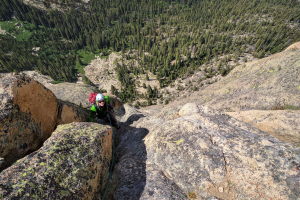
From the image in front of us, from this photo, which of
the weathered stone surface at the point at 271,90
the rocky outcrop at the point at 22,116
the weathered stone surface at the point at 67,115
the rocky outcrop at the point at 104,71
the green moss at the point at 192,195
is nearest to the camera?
the green moss at the point at 192,195

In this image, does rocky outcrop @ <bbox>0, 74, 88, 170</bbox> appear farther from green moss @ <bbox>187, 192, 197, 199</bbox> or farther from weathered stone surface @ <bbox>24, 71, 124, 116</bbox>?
weathered stone surface @ <bbox>24, 71, 124, 116</bbox>

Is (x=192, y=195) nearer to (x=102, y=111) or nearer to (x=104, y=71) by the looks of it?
(x=102, y=111)

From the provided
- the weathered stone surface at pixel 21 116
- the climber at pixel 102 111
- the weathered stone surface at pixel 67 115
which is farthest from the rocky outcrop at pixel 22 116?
the climber at pixel 102 111

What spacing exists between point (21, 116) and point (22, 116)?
2.5 inches

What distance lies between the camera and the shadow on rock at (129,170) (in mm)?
8264

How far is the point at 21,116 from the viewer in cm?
875

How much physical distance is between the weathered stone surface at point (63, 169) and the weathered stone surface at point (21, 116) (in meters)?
1.73

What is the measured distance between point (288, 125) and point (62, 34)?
679 ft

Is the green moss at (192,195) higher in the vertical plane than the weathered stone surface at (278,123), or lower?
lower

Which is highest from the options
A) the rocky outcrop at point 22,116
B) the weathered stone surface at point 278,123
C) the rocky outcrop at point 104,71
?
the rocky outcrop at point 22,116

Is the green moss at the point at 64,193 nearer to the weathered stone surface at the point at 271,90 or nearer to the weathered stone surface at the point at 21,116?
the weathered stone surface at the point at 21,116

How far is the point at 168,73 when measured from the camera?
106 metres

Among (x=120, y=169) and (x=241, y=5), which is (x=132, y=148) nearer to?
(x=120, y=169)

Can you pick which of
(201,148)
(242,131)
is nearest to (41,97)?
(201,148)
